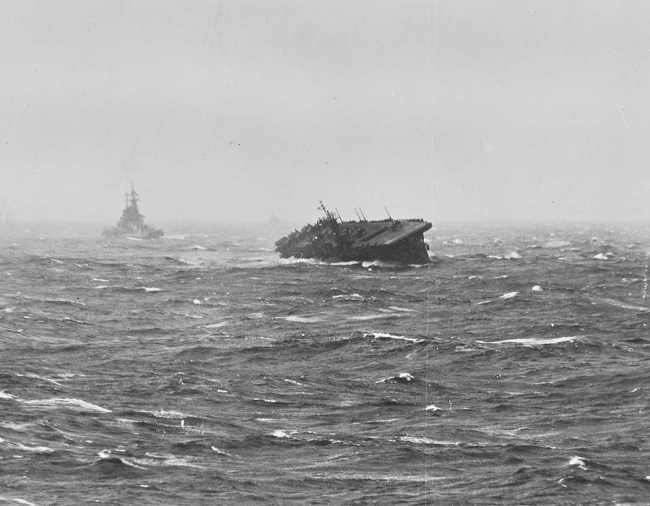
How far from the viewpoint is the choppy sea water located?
1969 centimetres

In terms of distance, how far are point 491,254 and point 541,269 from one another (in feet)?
73.3

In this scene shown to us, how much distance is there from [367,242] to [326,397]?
5274cm

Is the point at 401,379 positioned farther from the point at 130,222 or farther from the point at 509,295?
the point at 130,222

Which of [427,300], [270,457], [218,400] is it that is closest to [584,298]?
[427,300]

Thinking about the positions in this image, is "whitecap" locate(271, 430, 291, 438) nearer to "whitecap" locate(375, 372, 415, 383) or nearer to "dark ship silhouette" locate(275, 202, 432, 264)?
"whitecap" locate(375, 372, 415, 383)

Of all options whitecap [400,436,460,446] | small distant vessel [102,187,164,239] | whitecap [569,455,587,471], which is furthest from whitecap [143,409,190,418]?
small distant vessel [102,187,164,239]

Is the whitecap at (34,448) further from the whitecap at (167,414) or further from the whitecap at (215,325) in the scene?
the whitecap at (215,325)

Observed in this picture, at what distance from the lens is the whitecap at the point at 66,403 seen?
26031 mm

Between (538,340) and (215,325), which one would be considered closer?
(538,340)

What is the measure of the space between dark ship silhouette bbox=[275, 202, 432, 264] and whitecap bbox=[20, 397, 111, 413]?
5236cm

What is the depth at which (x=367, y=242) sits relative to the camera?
264 ft

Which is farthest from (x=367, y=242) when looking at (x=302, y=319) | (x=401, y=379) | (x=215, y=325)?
(x=401, y=379)

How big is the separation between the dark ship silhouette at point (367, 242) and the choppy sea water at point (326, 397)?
2060 cm

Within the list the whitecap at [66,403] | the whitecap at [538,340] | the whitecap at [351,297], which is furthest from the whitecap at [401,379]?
the whitecap at [351,297]
